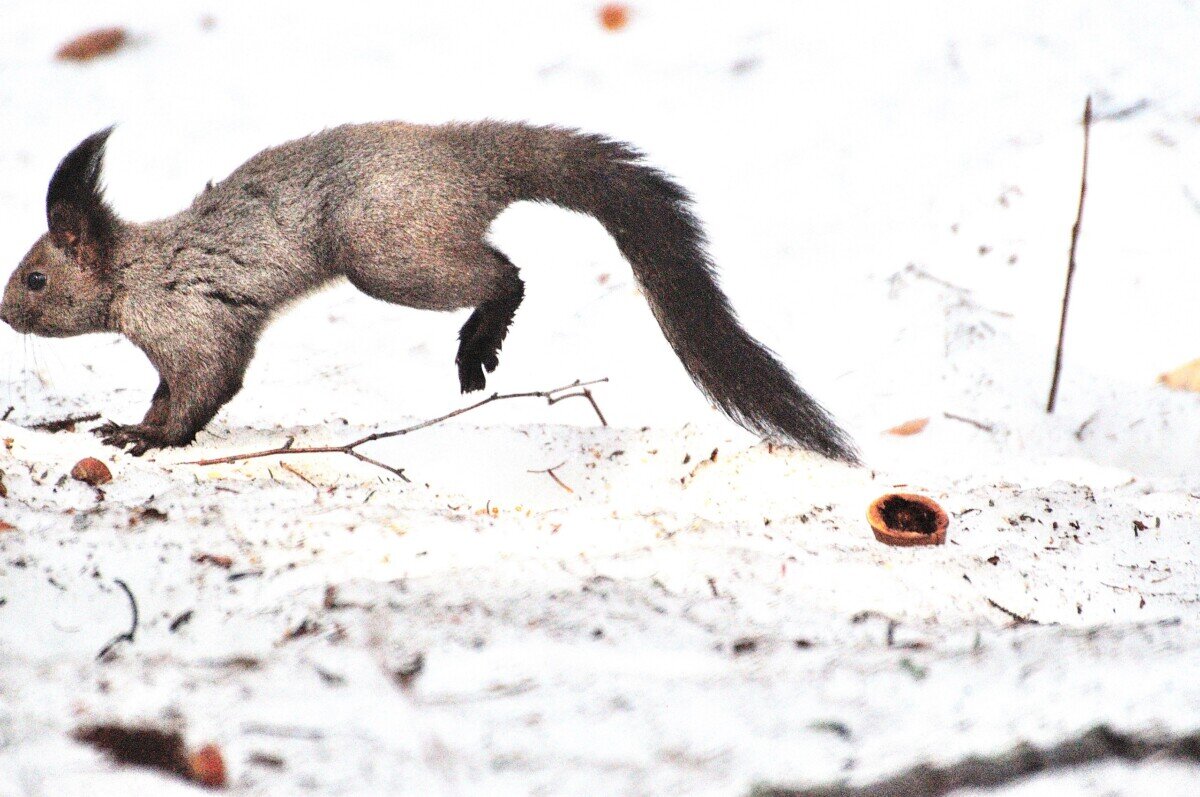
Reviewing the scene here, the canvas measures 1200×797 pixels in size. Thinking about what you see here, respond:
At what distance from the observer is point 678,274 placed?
3199 mm

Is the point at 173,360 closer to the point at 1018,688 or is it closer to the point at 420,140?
the point at 420,140

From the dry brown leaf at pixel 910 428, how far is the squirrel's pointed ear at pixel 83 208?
2.61 m

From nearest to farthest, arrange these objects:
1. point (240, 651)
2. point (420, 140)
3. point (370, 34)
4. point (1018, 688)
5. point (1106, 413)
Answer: point (1018, 688)
point (240, 651)
point (420, 140)
point (1106, 413)
point (370, 34)

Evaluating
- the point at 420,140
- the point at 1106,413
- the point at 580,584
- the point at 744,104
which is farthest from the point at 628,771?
the point at 744,104

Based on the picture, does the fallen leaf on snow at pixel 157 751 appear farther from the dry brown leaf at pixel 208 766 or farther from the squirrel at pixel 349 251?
the squirrel at pixel 349 251

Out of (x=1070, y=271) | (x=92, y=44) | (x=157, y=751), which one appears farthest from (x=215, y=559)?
(x=92, y=44)

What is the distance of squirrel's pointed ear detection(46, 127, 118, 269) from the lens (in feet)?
11.0

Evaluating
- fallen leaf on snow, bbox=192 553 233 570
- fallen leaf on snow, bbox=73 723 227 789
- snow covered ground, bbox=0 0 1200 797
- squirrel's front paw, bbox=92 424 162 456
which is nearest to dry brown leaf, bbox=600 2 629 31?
snow covered ground, bbox=0 0 1200 797

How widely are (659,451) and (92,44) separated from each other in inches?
178

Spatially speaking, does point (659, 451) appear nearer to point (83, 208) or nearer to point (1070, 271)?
point (1070, 271)

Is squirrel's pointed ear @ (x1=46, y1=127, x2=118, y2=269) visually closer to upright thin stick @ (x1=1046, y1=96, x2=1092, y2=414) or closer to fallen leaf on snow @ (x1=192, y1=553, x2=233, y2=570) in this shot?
fallen leaf on snow @ (x1=192, y1=553, x2=233, y2=570)

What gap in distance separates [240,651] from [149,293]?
81.0 inches

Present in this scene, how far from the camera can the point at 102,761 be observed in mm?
1611

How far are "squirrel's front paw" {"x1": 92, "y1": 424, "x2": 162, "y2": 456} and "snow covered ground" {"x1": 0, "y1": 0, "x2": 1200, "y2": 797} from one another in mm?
100
